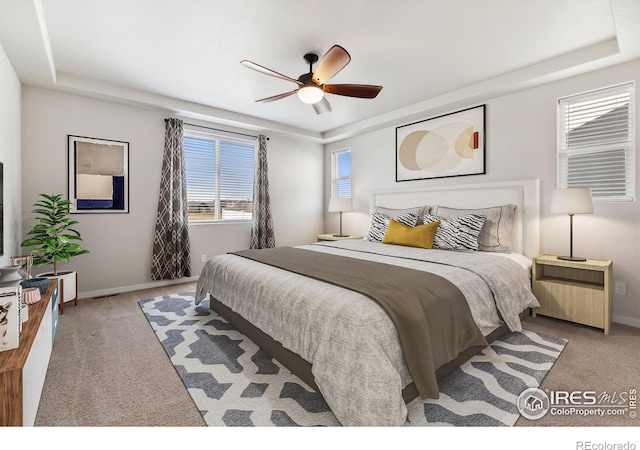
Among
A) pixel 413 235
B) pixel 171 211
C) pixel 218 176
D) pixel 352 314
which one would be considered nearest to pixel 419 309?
pixel 352 314

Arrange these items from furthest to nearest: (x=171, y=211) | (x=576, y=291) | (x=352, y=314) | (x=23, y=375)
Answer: (x=171, y=211) < (x=576, y=291) < (x=352, y=314) < (x=23, y=375)

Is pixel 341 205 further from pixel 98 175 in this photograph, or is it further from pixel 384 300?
pixel 384 300

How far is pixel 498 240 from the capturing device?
3145 millimetres

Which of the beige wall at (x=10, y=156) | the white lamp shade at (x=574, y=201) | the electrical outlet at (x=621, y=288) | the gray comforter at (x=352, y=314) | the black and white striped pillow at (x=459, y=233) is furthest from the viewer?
the black and white striped pillow at (x=459, y=233)

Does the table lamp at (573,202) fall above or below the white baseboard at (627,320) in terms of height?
above

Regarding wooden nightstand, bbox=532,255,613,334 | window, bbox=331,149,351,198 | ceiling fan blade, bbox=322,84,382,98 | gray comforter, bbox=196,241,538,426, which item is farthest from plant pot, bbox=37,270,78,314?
wooden nightstand, bbox=532,255,613,334

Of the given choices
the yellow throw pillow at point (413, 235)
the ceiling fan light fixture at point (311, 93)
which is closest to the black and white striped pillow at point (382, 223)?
the yellow throw pillow at point (413, 235)

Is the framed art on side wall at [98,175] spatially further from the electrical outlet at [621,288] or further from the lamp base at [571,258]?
the electrical outlet at [621,288]

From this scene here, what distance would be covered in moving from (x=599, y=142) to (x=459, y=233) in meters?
1.55

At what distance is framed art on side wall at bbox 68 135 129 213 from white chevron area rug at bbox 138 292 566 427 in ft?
6.77

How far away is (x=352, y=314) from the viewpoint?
4.82 feet

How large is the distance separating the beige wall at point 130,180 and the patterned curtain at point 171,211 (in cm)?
11

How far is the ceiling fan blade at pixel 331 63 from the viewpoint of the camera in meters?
2.17

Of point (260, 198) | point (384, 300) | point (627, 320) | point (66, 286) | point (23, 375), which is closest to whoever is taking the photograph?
point (23, 375)
